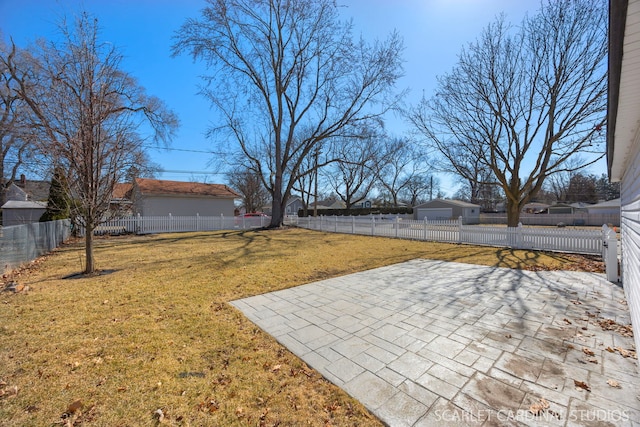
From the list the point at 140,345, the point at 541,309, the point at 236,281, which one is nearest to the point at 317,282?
the point at 236,281

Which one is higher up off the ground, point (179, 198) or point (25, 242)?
point (179, 198)

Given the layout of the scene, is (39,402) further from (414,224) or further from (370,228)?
(370,228)

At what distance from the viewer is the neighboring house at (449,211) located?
1325 inches

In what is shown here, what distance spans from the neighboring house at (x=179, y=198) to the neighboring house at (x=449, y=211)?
24184 millimetres

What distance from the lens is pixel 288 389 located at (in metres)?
2.29

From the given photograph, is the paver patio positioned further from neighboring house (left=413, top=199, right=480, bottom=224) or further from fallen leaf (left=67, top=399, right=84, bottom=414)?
neighboring house (left=413, top=199, right=480, bottom=224)

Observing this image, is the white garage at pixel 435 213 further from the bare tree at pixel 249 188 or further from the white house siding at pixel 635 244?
the white house siding at pixel 635 244

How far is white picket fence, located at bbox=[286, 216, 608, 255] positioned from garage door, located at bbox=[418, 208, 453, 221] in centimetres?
2138

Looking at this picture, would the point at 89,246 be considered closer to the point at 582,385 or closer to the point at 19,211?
the point at 582,385

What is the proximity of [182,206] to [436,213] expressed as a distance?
29.5 metres

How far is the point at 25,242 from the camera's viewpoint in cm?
696

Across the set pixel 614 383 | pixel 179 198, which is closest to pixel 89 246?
pixel 614 383

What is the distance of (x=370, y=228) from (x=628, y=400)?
517 inches

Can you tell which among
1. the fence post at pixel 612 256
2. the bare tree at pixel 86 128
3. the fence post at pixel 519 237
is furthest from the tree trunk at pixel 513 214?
the bare tree at pixel 86 128
